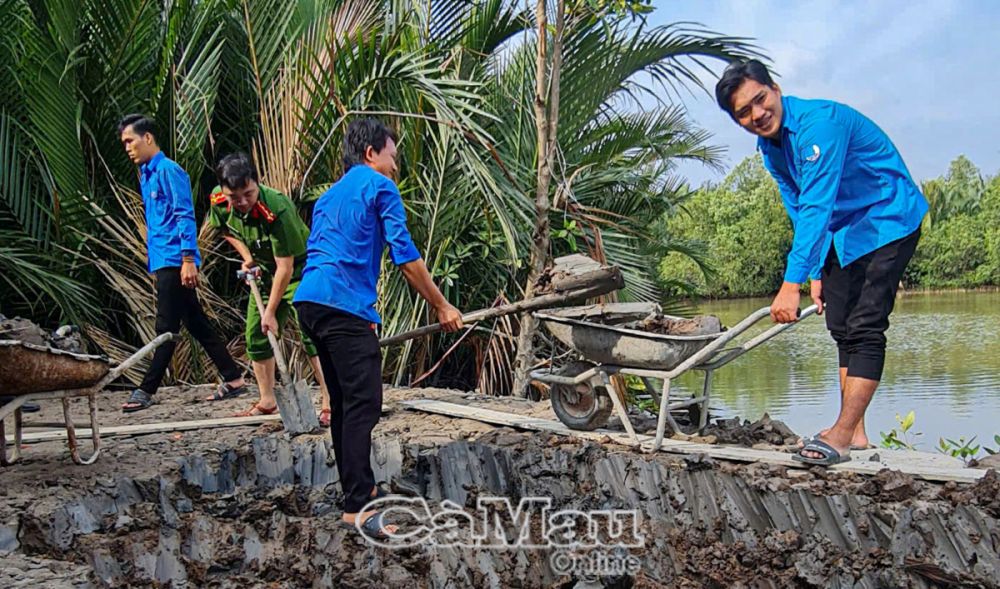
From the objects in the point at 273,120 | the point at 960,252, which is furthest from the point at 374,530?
the point at 960,252

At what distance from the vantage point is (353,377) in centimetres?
355

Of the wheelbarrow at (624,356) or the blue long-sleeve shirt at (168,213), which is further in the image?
the blue long-sleeve shirt at (168,213)

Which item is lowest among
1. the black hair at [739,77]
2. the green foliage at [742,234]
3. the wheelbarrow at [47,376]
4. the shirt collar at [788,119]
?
the wheelbarrow at [47,376]

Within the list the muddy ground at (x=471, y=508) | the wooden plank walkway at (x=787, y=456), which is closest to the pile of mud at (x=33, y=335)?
the muddy ground at (x=471, y=508)

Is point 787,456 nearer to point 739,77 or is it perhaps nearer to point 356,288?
point 739,77

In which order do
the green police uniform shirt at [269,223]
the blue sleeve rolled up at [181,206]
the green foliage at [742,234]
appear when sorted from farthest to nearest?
the green foliage at [742,234], the blue sleeve rolled up at [181,206], the green police uniform shirt at [269,223]

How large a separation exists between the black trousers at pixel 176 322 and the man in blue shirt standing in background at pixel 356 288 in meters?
2.61

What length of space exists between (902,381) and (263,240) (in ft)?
32.0

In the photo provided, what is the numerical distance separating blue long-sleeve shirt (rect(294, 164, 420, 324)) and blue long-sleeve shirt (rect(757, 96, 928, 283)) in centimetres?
168

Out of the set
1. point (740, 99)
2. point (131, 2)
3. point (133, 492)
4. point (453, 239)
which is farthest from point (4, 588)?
point (131, 2)

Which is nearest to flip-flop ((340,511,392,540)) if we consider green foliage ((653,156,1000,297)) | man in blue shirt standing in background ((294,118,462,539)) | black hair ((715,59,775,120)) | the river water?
man in blue shirt standing in background ((294,118,462,539))

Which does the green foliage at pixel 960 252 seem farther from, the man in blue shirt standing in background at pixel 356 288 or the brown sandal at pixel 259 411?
the man in blue shirt standing in background at pixel 356 288

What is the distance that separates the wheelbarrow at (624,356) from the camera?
4.21m

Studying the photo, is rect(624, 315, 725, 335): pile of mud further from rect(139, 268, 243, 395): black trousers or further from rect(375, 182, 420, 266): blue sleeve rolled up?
rect(139, 268, 243, 395): black trousers
